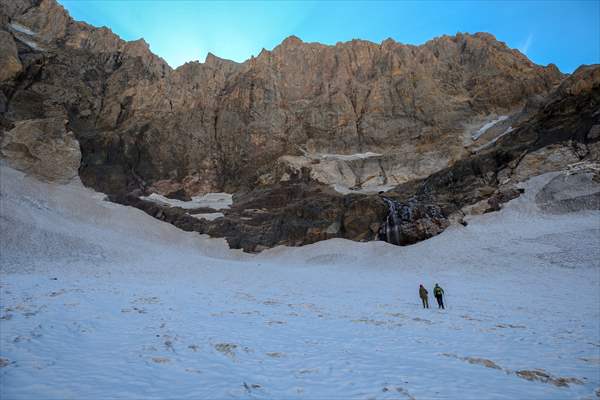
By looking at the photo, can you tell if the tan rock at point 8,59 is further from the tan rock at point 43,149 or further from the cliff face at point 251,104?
the tan rock at point 43,149

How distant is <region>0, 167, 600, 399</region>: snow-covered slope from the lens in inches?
217

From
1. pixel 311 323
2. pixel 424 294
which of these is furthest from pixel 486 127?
pixel 311 323

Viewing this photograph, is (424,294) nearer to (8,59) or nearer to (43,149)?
(43,149)

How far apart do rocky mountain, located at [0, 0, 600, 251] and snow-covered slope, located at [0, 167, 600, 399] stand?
10.8 m

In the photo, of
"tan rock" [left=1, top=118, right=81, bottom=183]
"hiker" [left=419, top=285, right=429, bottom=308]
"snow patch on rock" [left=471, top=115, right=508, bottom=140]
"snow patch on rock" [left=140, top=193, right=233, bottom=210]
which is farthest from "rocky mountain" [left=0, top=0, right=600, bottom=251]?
"hiker" [left=419, top=285, right=429, bottom=308]

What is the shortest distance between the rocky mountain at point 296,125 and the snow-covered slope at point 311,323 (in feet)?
35.6

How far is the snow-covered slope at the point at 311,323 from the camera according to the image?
18.1 ft

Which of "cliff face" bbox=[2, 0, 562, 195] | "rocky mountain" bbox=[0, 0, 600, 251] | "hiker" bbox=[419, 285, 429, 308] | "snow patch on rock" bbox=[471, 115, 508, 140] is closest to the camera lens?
"hiker" bbox=[419, 285, 429, 308]

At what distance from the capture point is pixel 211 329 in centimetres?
896

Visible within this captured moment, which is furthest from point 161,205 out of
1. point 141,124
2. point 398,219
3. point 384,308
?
point 384,308

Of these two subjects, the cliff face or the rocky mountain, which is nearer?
the rocky mountain

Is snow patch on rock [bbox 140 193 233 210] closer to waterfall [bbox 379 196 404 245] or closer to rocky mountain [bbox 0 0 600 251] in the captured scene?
rocky mountain [bbox 0 0 600 251]

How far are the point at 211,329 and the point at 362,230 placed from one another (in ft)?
95.8

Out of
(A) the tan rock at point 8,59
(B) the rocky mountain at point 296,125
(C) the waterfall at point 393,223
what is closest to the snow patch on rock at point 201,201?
(B) the rocky mountain at point 296,125
